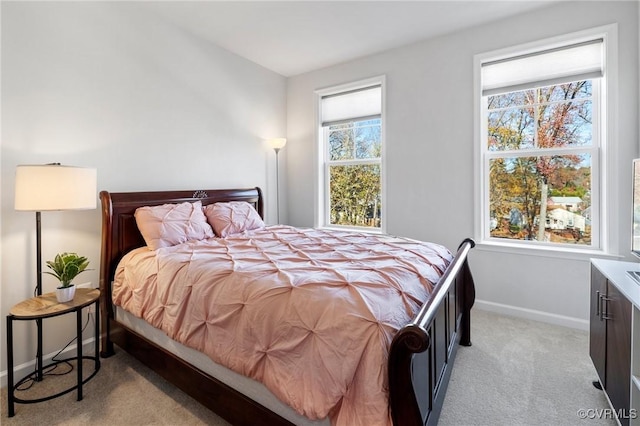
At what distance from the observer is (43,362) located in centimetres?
216

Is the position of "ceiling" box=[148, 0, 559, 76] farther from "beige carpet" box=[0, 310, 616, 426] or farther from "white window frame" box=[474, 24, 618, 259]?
"beige carpet" box=[0, 310, 616, 426]

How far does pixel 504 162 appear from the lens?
10.1 feet

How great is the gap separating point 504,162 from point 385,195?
1258mm

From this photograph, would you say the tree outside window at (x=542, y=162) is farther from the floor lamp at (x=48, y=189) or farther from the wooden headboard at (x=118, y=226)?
the floor lamp at (x=48, y=189)

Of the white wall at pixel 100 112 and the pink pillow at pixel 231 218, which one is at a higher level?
the white wall at pixel 100 112

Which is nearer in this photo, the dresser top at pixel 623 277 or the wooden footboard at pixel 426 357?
the wooden footboard at pixel 426 357

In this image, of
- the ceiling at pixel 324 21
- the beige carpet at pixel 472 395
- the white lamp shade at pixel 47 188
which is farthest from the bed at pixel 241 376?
the ceiling at pixel 324 21

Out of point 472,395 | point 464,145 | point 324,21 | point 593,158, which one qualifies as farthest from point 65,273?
point 593,158

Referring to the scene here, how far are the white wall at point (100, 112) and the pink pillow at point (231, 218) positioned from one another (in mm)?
473

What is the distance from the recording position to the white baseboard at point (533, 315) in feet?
8.87

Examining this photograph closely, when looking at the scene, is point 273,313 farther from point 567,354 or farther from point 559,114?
point 559,114

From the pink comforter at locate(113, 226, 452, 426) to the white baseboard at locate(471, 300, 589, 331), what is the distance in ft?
4.45

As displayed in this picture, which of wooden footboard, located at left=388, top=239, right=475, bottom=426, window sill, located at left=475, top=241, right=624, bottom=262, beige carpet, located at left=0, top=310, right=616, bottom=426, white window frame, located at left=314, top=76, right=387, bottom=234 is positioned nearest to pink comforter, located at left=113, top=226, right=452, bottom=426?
wooden footboard, located at left=388, top=239, right=475, bottom=426

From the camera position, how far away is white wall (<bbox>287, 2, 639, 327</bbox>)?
2.49 meters
